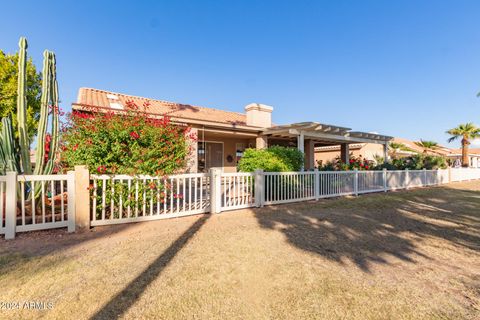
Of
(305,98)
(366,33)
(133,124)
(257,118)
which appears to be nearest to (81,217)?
(133,124)

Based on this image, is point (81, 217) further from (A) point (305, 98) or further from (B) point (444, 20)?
(A) point (305, 98)

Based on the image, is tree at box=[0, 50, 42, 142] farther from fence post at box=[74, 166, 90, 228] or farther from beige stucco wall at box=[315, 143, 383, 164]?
beige stucco wall at box=[315, 143, 383, 164]

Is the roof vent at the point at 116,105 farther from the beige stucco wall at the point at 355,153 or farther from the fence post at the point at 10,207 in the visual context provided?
the beige stucco wall at the point at 355,153

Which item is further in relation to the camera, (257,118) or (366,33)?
(366,33)

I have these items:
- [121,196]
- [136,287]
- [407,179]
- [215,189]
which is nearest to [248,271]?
[136,287]

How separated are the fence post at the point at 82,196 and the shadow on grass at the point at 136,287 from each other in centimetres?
201

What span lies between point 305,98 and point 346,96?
3217 millimetres

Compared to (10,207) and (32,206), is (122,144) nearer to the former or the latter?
(32,206)

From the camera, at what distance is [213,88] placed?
18.7 meters

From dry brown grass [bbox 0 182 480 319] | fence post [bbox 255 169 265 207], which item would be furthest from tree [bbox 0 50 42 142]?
fence post [bbox 255 169 265 207]

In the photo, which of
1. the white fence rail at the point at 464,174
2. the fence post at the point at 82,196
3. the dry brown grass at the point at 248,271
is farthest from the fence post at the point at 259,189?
the white fence rail at the point at 464,174

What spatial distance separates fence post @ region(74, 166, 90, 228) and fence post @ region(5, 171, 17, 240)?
0.88 metres

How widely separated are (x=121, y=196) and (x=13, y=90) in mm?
12112

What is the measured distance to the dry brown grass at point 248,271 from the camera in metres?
2.15
